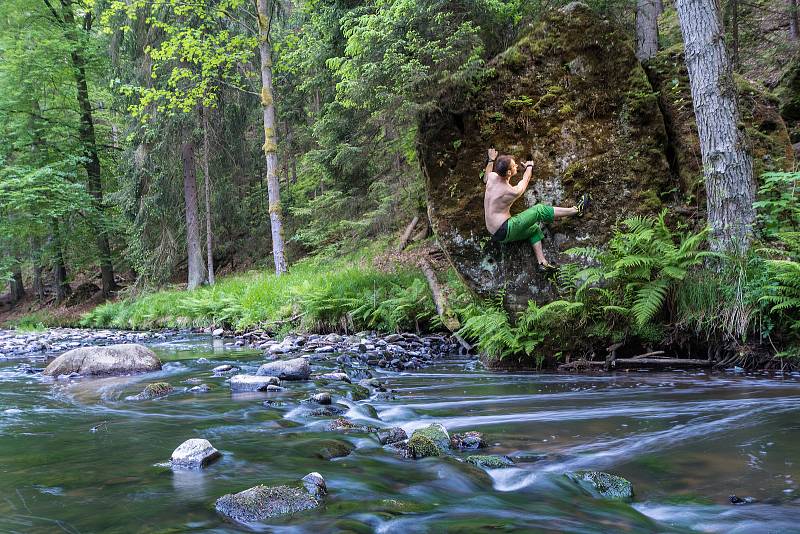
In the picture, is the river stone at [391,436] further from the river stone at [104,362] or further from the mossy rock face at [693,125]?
the river stone at [104,362]

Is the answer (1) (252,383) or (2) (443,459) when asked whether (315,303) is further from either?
(2) (443,459)

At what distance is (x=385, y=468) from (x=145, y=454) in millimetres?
1712

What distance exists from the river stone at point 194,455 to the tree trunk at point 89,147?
23.6m

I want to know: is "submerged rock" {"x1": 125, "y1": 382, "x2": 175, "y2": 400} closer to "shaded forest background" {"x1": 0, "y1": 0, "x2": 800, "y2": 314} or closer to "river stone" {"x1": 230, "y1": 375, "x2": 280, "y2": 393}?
"river stone" {"x1": 230, "y1": 375, "x2": 280, "y2": 393}

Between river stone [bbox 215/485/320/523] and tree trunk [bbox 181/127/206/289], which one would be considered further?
tree trunk [bbox 181/127/206/289]

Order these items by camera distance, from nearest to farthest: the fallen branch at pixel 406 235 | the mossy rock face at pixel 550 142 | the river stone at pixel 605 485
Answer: the river stone at pixel 605 485
the mossy rock face at pixel 550 142
the fallen branch at pixel 406 235

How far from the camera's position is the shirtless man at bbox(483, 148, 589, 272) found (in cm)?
696

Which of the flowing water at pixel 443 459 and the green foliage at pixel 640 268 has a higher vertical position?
the green foliage at pixel 640 268

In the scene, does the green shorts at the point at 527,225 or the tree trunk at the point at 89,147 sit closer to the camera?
→ the green shorts at the point at 527,225

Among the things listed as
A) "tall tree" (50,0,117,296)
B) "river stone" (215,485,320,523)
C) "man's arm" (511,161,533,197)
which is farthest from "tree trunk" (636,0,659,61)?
"tall tree" (50,0,117,296)

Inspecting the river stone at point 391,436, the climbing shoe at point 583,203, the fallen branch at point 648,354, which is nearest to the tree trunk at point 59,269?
the climbing shoe at point 583,203

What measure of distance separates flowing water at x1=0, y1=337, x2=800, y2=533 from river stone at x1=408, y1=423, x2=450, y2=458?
5.2 inches

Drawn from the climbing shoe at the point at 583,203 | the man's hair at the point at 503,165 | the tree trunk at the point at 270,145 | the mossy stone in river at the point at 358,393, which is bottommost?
the mossy stone in river at the point at 358,393

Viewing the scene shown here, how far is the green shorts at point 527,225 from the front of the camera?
6.92m
